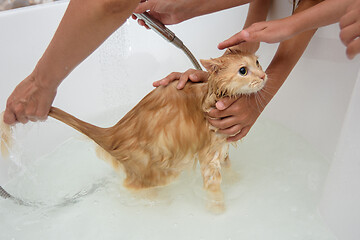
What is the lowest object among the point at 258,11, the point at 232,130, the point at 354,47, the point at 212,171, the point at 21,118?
the point at 212,171

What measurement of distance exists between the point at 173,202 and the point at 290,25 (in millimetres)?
737

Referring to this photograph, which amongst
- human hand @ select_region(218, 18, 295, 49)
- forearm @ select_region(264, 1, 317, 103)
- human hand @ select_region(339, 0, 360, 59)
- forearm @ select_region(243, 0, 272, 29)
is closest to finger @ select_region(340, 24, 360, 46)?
human hand @ select_region(339, 0, 360, 59)

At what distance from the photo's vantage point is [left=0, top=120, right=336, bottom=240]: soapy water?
115 cm

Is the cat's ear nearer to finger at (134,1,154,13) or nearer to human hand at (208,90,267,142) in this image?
human hand at (208,90,267,142)

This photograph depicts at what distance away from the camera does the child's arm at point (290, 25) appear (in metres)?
0.89

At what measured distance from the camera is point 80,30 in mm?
662

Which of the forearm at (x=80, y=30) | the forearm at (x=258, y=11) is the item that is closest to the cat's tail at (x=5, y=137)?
the forearm at (x=80, y=30)

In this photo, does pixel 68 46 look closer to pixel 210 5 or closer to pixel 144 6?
pixel 144 6

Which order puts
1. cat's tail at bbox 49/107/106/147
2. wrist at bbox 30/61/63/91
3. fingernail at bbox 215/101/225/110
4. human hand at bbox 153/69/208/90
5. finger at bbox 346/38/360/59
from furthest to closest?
human hand at bbox 153/69/208/90, fingernail at bbox 215/101/225/110, cat's tail at bbox 49/107/106/147, wrist at bbox 30/61/63/91, finger at bbox 346/38/360/59

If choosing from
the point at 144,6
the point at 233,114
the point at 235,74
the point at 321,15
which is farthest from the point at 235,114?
the point at 144,6

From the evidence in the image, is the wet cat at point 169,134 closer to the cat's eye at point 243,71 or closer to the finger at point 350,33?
the cat's eye at point 243,71

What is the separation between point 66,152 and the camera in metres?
1.50

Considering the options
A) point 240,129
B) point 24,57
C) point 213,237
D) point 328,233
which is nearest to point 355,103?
point 240,129

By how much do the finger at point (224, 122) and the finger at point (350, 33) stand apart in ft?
1.36
